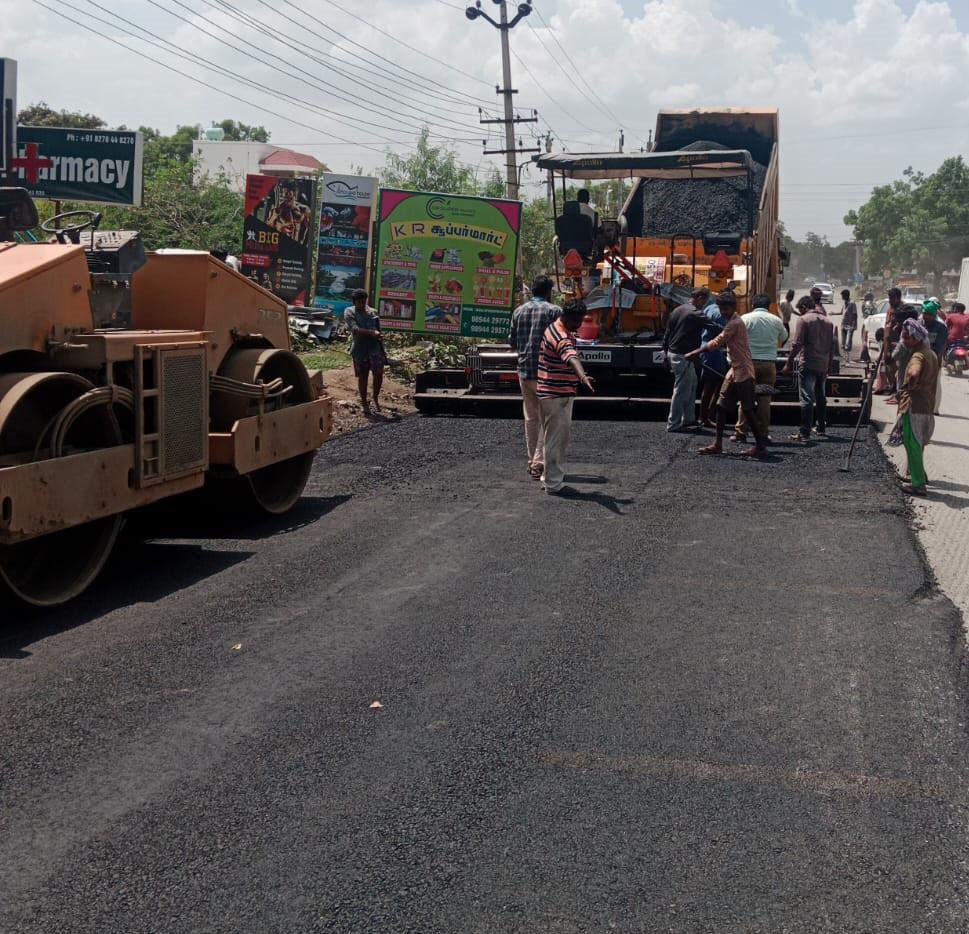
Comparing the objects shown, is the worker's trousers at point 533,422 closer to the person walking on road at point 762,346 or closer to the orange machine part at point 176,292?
the person walking on road at point 762,346

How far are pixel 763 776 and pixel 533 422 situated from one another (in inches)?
281

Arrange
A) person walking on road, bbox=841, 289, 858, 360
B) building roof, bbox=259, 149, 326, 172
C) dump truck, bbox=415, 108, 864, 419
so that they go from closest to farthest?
1. dump truck, bbox=415, 108, 864, 419
2. person walking on road, bbox=841, 289, 858, 360
3. building roof, bbox=259, 149, 326, 172

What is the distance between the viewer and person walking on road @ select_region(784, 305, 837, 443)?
44.0ft

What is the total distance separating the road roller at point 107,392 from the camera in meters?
6.70

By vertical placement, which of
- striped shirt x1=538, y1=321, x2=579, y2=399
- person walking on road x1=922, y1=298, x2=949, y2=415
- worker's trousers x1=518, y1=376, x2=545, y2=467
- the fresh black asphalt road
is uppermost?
person walking on road x1=922, y1=298, x2=949, y2=415

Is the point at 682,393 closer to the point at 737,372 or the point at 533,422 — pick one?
the point at 737,372

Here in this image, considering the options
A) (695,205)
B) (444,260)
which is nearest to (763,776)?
(695,205)

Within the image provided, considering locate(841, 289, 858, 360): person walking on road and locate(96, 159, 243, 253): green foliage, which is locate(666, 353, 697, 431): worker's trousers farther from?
locate(841, 289, 858, 360): person walking on road

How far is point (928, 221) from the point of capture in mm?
99500

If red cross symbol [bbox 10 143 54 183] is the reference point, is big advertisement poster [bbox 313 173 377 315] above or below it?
below

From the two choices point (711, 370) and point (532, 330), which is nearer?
point (532, 330)

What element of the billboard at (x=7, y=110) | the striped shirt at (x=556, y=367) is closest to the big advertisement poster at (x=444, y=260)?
the billboard at (x=7, y=110)

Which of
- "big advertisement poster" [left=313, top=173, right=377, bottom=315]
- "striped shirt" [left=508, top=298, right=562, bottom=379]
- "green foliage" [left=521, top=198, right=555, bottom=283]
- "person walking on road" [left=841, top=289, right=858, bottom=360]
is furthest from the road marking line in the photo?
"green foliage" [left=521, top=198, right=555, bottom=283]

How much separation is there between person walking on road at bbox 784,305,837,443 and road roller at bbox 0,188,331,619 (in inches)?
251
